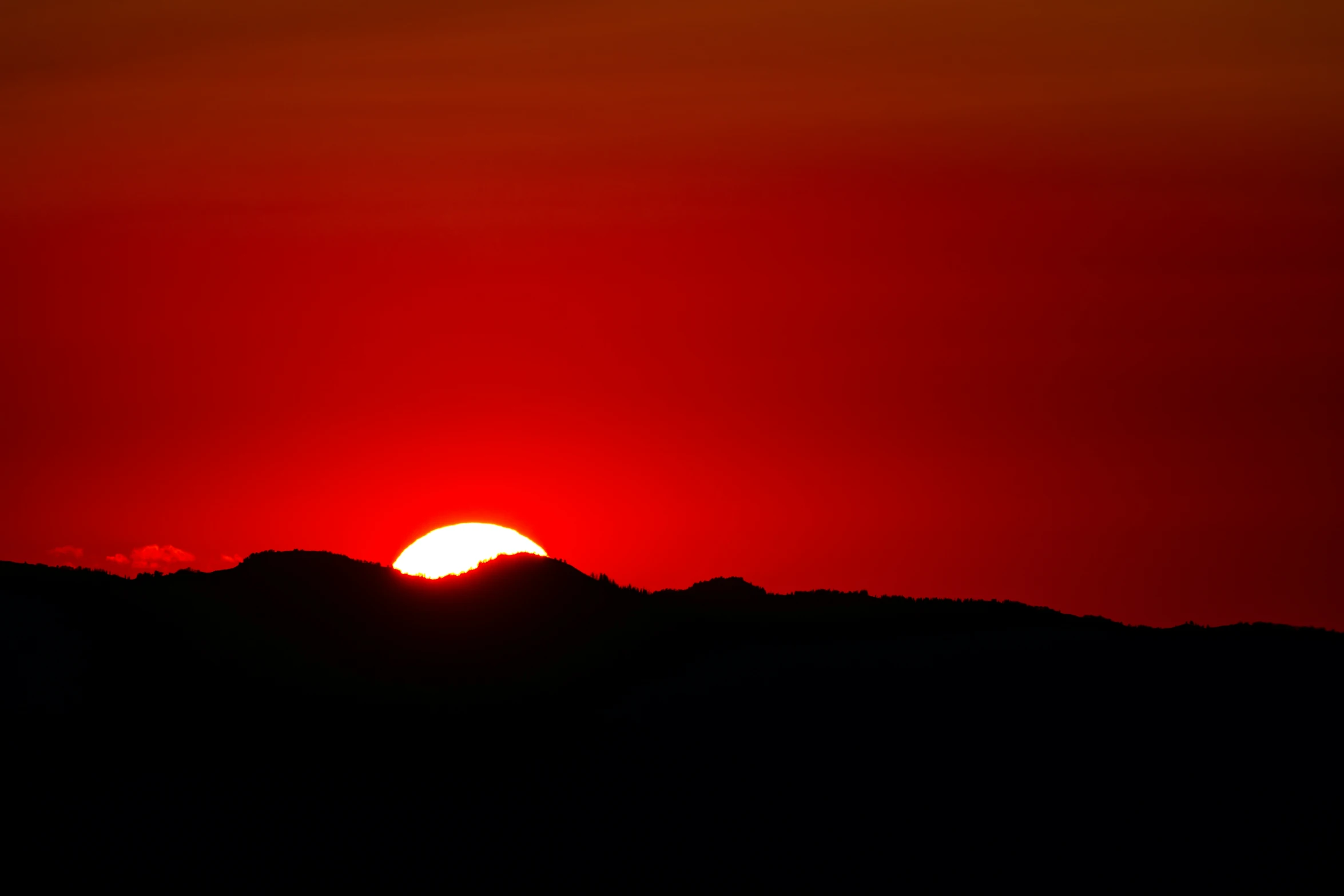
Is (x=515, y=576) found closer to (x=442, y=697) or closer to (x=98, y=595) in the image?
(x=442, y=697)

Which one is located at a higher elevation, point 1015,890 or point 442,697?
point 442,697

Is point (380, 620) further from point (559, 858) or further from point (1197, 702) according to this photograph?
point (1197, 702)

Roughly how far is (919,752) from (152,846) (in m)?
18.2

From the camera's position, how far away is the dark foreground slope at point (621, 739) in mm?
34406

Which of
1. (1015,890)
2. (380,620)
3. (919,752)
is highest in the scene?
(380,620)

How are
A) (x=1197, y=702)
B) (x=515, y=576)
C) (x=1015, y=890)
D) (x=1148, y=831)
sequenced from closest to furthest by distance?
1. (x=1015, y=890)
2. (x=1148, y=831)
3. (x=1197, y=702)
4. (x=515, y=576)

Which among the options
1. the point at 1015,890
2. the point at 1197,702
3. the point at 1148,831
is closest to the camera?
the point at 1015,890

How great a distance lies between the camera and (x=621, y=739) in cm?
3938

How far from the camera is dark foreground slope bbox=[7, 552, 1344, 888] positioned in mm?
34406

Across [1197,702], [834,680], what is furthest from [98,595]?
[1197,702]

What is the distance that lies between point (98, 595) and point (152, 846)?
13236 mm

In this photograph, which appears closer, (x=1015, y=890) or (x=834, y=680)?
(x=1015, y=890)

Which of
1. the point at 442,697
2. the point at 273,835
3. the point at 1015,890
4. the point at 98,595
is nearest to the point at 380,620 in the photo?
the point at 442,697

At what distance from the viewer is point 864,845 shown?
1377 inches
